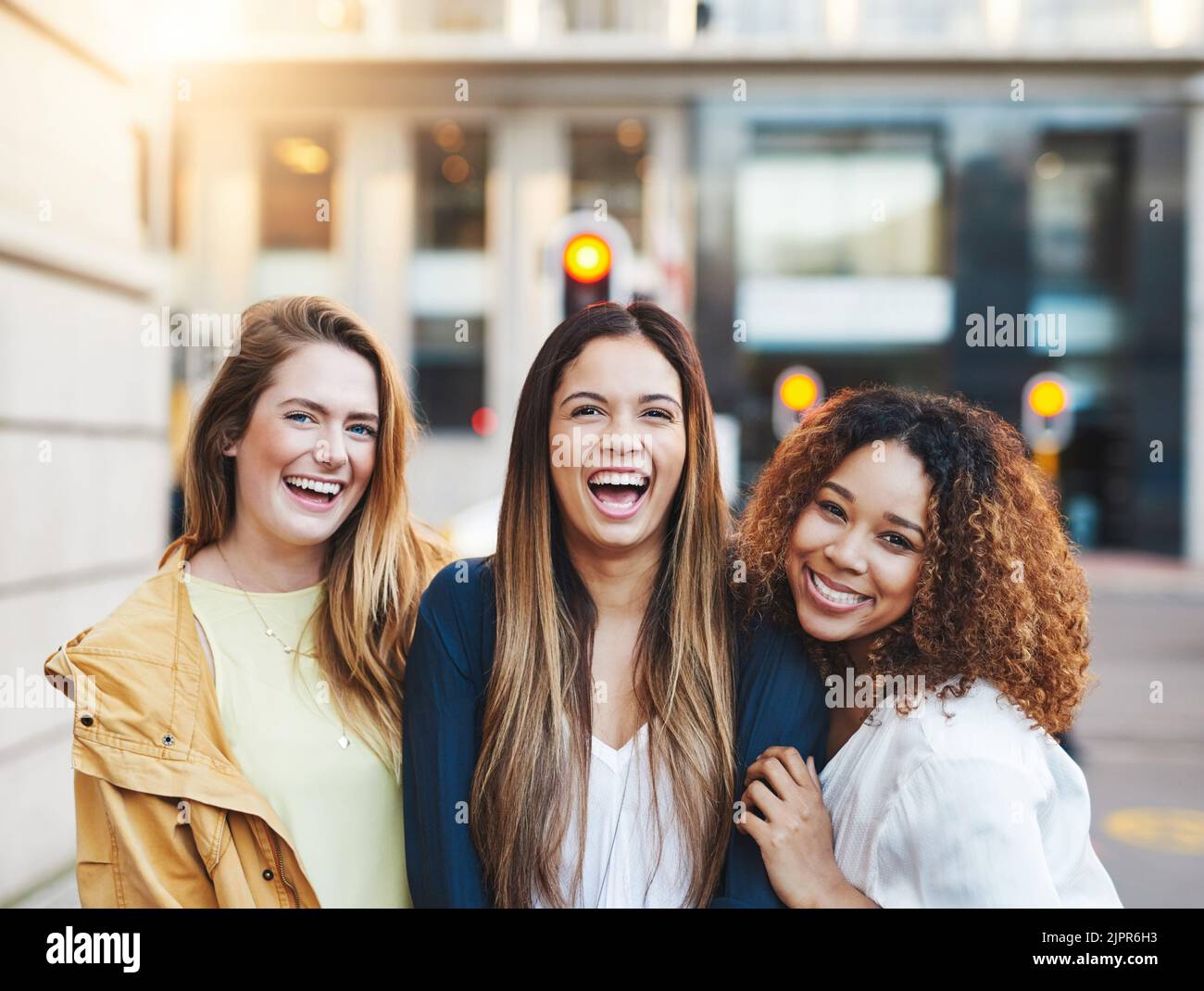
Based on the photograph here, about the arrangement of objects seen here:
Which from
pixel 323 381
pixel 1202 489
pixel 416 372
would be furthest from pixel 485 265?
pixel 323 381

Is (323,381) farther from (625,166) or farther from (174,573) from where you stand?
(625,166)

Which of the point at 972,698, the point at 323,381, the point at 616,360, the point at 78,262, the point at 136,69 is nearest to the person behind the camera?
the point at 972,698

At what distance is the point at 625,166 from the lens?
1744cm

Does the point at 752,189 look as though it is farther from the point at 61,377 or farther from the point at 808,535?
the point at 808,535

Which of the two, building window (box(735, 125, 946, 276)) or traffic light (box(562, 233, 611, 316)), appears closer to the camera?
traffic light (box(562, 233, 611, 316))

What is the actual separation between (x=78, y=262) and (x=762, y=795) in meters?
3.19

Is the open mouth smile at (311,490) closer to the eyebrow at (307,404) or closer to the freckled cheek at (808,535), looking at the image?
the eyebrow at (307,404)

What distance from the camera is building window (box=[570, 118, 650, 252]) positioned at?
1741 cm

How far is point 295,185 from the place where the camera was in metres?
17.5

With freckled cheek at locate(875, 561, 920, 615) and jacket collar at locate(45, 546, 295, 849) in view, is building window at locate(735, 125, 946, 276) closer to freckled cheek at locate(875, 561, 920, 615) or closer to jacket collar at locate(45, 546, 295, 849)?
freckled cheek at locate(875, 561, 920, 615)

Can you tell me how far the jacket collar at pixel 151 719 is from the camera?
1912mm

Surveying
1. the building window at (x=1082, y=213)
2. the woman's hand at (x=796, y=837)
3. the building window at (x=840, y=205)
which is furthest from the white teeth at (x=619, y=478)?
the building window at (x=1082, y=213)

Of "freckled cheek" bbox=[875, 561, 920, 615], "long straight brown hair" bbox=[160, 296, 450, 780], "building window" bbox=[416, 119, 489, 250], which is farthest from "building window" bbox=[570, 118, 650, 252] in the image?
"freckled cheek" bbox=[875, 561, 920, 615]

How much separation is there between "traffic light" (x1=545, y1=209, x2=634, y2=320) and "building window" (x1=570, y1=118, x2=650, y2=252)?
13485 millimetres
